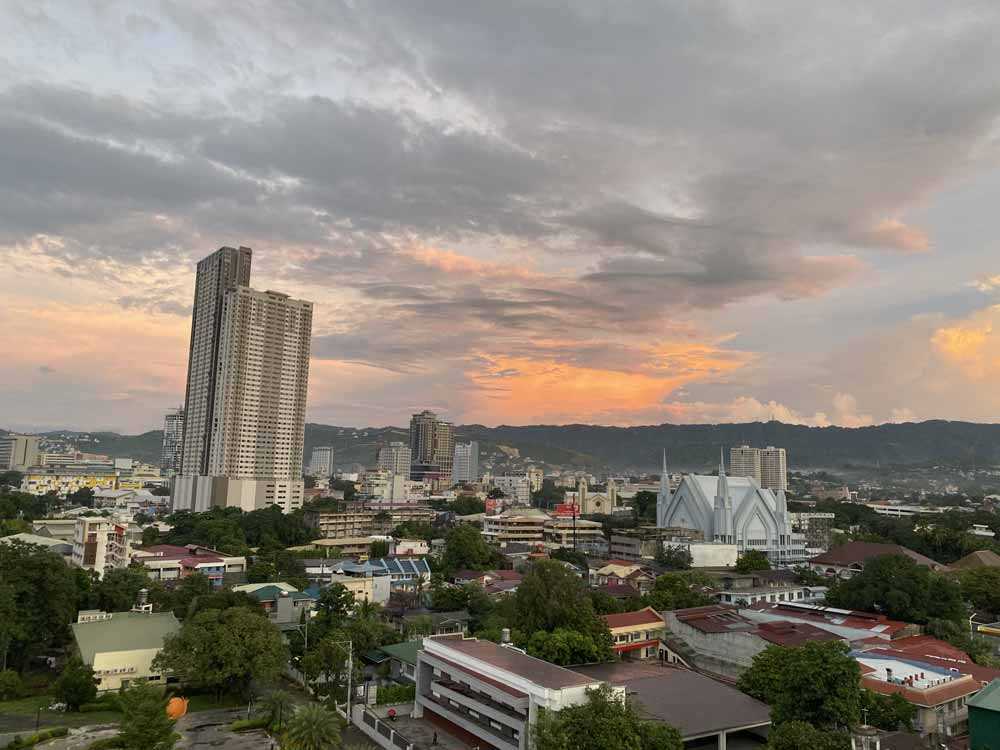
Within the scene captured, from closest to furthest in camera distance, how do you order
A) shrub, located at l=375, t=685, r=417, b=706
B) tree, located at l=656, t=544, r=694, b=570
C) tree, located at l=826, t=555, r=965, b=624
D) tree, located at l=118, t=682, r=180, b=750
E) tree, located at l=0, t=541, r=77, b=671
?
tree, located at l=118, t=682, r=180, b=750 → shrub, located at l=375, t=685, r=417, b=706 → tree, located at l=0, t=541, r=77, b=671 → tree, located at l=826, t=555, r=965, b=624 → tree, located at l=656, t=544, r=694, b=570

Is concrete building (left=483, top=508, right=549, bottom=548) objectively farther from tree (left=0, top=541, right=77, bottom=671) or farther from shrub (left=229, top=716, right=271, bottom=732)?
shrub (left=229, top=716, right=271, bottom=732)

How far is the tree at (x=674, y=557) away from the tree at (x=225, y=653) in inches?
1675

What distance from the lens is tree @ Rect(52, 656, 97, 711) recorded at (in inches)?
1205

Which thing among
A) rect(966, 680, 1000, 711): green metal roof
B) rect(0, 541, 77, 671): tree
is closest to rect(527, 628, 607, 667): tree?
rect(966, 680, 1000, 711): green metal roof

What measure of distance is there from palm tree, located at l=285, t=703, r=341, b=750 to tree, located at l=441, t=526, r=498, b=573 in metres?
39.3

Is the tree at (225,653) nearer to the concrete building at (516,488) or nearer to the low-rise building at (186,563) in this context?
the low-rise building at (186,563)

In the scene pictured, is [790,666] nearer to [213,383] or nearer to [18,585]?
[18,585]

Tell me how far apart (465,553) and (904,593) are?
113 ft

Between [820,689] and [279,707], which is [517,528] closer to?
[279,707]

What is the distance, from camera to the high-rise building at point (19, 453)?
185375 mm

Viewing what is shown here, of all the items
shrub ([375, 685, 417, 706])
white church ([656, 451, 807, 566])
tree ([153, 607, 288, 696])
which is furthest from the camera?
white church ([656, 451, 807, 566])

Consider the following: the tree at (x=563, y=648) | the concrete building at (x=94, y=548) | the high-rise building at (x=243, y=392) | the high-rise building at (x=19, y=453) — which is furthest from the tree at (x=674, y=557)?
the high-rise building at (x=19, y=453)

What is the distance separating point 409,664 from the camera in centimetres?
3369

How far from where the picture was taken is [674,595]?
148ft
